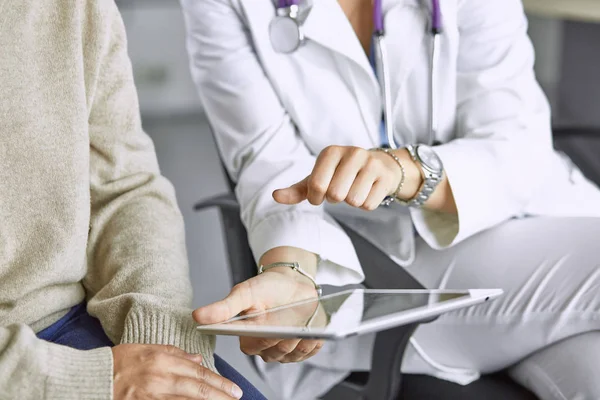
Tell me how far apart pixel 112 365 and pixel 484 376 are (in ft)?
2.07

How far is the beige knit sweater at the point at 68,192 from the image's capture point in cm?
95

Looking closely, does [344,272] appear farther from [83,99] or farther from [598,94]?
[598,94]

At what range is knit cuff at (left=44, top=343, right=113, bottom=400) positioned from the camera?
799mm

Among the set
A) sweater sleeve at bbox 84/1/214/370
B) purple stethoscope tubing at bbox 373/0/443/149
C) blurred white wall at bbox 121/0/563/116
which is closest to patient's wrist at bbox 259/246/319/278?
sweater sleeve at bbox 84/1/214/370

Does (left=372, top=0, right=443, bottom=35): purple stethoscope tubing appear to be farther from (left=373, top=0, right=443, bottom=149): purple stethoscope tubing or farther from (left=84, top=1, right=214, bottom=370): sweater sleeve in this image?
(left=84, top=1, right=214, bottom=370): sweater sleeve

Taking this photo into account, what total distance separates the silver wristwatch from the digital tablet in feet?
0.95

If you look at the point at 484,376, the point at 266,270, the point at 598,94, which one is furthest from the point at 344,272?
the point at 598,94

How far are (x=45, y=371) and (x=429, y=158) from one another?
631mm

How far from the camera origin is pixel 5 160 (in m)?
0.95

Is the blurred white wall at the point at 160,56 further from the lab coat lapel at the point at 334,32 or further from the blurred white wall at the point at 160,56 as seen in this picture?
the lab coat lapel at the point at 334,32

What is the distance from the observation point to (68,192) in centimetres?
98

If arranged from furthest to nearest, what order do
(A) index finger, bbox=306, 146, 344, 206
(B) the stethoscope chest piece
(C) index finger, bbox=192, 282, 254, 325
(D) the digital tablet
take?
1. (B) the stethoscope chest piece
2. (A) index finger, bbox=306, 146, 344, 206
3. (C) index finger, bbox=192, 282, 254, 325
4. (D) the digital tablet

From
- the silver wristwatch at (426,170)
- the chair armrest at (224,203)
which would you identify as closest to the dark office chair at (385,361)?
the chair armrest at (224,203)

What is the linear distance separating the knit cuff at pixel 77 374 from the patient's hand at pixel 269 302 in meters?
0.13
